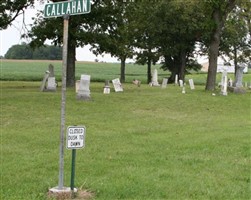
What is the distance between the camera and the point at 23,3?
2691 cm

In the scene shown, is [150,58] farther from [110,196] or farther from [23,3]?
[110,196]

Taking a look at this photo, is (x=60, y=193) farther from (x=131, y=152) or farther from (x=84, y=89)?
(x=84, y=89)

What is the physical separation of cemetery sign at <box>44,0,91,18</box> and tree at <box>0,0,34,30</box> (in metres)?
21.6

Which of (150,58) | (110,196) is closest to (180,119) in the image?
(110,196)

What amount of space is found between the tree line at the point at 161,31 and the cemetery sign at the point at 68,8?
18353 millimetres

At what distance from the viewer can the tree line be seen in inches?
1010

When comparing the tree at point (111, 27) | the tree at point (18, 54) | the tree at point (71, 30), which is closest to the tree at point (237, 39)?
the tree at point (111, 27)

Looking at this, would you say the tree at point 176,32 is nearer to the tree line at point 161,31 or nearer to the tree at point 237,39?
the tree line at point 161,31

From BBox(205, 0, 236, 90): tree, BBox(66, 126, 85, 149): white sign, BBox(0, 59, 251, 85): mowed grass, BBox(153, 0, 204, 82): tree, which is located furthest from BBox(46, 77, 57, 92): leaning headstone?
BBox(0, 59, 251, 85): mowed grass

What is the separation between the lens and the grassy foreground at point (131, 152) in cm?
616

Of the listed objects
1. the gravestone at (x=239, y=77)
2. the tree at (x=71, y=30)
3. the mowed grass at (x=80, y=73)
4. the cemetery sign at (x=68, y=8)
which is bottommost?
the mowed grass at (x=80, y=73)

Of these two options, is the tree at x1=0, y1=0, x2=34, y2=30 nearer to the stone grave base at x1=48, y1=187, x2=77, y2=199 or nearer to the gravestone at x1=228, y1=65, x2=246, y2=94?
the gravestone at x1=228, y1=65, x2=246, y2=94

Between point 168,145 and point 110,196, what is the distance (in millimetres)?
3904

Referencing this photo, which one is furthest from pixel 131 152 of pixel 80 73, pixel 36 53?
pixel 36 53
